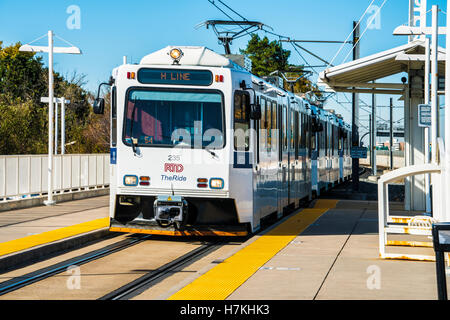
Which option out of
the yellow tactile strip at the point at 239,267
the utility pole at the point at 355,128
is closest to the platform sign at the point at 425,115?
the yellow tactile strip at the point at 239,267

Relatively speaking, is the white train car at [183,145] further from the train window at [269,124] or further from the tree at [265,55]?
the tree at [265,55]

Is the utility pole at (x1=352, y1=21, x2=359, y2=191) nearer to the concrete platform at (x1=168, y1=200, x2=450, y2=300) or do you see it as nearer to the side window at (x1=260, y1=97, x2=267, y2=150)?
the side window at (x1=260, y1=97, x2=267, y2=150)

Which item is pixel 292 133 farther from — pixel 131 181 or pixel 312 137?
pixel 131 181

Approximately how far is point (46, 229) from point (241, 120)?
4507 millimetres

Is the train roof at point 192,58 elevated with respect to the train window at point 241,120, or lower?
elevated

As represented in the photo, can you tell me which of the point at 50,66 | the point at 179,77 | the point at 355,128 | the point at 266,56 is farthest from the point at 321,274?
the point at 266,56

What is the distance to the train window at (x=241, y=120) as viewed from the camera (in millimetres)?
13430

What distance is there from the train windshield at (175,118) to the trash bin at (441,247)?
6794 millimetres

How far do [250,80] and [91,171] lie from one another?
40.1ft

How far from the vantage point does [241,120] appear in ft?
44.5

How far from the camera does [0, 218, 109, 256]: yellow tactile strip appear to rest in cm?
1206

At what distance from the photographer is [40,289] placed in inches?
371

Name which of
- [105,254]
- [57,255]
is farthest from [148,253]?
[57,255]
